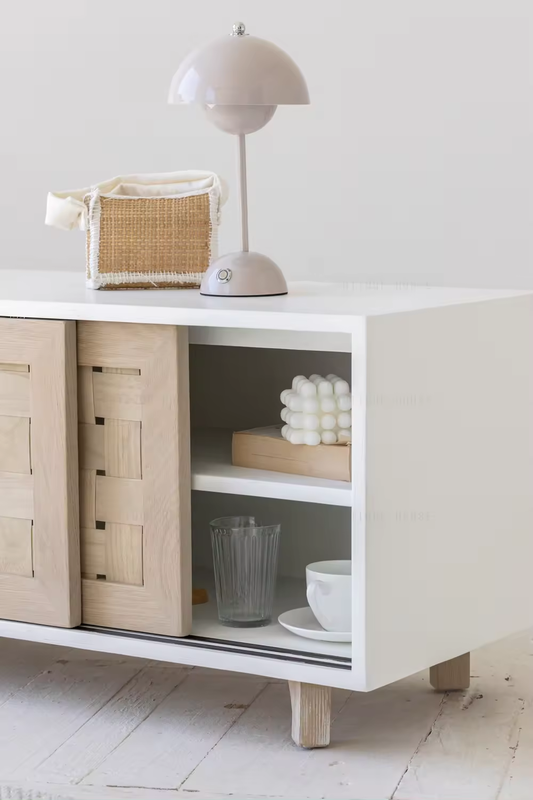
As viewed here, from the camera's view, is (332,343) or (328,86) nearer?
(332,343)

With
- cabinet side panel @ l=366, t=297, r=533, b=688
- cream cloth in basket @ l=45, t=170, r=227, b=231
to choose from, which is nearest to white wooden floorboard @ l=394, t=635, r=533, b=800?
cabinet side panel @ l=366, t=297, r=533, b=688

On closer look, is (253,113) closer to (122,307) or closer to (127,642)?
(122,307)

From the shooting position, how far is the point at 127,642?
1.79m

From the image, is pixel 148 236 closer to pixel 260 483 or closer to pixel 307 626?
pixel 260 483

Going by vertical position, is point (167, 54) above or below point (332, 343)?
above

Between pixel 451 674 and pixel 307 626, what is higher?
pixel 307 626

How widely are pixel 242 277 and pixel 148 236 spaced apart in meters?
0.24

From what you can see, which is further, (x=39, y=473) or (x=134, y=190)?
(x=134, y=190)

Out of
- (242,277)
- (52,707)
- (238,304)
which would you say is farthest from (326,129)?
(52,707)

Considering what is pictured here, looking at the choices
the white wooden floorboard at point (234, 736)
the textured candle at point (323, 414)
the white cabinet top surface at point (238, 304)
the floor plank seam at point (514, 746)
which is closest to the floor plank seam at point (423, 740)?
the white wooden floorboard at point (234, 736)

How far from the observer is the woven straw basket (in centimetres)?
200

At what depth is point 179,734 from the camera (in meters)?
1.84

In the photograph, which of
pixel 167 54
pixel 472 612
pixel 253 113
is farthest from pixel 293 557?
pixel 167 54

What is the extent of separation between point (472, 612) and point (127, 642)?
501 mm
